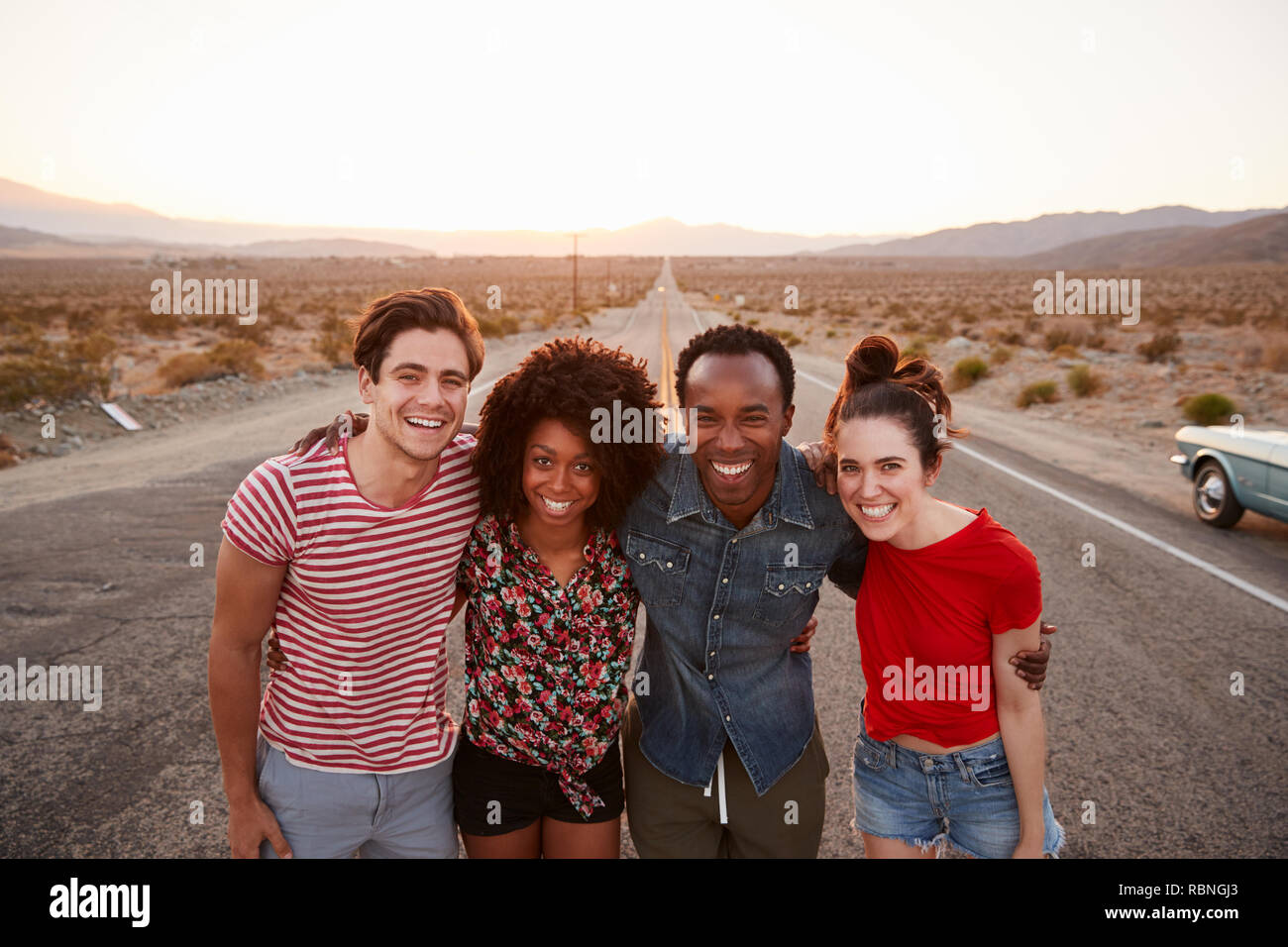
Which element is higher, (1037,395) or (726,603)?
(1037,395)

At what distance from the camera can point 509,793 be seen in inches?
96.5

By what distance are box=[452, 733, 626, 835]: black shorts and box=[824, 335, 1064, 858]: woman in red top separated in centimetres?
83

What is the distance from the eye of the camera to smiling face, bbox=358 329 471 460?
2328mm

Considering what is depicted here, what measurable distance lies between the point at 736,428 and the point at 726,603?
1.86 feet

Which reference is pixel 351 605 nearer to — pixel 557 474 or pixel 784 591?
pixel 557 474

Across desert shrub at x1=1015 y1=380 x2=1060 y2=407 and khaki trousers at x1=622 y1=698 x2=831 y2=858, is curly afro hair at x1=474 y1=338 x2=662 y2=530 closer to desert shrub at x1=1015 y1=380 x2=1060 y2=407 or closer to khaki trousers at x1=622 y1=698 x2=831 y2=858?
khaki trousers at x1=622 y1=698 x2=831 y2=858

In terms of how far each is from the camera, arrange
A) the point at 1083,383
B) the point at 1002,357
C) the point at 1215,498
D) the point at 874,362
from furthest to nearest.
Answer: the point at 1002,357
the point at 1083,383
the point at 1215,498
the point at 874,362

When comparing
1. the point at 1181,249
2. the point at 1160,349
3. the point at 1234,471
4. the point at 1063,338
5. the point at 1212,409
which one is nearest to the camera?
the point at 1234,471

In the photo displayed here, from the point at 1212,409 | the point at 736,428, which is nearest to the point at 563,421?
the point at 736,428

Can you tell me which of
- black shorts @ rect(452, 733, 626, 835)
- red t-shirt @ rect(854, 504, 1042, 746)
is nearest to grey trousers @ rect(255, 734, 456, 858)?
black shorts @ rect(452, 733, 626, 835)

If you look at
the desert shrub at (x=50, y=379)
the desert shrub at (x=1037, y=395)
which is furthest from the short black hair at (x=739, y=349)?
the desert shrub at (x=1037, y=395)

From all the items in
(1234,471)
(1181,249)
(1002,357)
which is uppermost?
(1181,249)

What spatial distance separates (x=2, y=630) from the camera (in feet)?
16.8
